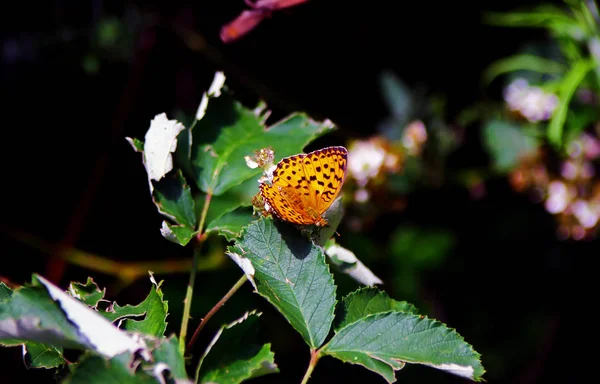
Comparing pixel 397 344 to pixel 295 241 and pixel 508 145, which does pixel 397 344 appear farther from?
pixel 508 145

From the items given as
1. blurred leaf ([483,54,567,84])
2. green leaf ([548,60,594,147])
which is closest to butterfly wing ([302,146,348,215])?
green leaf ([548,60,594,147])

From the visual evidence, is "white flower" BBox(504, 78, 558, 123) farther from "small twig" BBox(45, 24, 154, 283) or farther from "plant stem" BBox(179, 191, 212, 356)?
"plant stem" BBox(179, 191, 212, 356)

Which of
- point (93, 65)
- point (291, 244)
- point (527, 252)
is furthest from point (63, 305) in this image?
point (527, 252)

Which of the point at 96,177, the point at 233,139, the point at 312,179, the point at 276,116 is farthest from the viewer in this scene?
the point at 276,116

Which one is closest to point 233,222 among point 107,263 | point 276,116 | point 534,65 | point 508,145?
point 107,263

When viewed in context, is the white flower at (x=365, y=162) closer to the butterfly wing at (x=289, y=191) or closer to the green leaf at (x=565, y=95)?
the green leaf at (x=565, y=95)

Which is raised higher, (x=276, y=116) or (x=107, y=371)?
(x=107, y=371)
